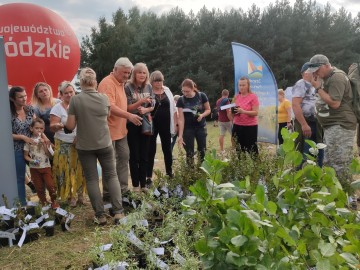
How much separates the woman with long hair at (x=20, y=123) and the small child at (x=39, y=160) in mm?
59

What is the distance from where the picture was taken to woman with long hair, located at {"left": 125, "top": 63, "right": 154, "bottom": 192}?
4.02 metres

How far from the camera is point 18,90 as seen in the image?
3.90m

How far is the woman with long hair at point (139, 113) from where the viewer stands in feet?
13.2

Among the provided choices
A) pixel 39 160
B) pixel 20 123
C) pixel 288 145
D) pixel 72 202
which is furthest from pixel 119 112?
pixel 288 145

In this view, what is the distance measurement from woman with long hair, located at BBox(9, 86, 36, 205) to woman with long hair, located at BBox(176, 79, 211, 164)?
1.94 meters

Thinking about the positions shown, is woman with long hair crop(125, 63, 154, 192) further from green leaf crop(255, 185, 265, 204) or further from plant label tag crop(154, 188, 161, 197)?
green leaf crop(255, 185, 265, 204)

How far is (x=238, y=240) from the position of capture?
0.77 metres

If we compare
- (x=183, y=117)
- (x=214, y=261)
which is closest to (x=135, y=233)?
(x=214, y=261)

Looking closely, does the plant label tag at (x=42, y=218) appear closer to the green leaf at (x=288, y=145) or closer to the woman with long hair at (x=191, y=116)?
the woman with long hair at (x=191, y=116)

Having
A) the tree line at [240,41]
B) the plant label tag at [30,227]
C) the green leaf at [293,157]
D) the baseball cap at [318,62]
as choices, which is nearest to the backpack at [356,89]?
the baseball cap at [318,62]

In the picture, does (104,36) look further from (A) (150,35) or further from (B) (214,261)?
(B) (214,261)

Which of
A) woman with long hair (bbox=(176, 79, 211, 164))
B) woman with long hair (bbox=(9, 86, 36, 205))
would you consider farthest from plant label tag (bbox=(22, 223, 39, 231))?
woman with long hair (bbox=(176, 79, 211, 164))

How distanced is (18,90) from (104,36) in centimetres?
3177

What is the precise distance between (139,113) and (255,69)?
385 centimetres
